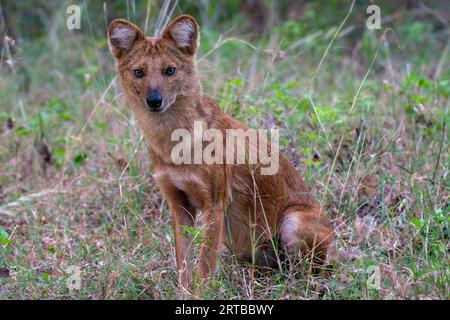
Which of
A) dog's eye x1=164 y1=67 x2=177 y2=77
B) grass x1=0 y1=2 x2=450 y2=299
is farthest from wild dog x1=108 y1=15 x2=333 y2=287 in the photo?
grass x1=0 y1=2 x2=450 y2=299

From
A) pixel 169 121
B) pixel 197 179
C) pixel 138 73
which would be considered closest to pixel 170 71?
pixel 138 73

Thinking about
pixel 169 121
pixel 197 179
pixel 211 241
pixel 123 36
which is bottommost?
pixel 211 241

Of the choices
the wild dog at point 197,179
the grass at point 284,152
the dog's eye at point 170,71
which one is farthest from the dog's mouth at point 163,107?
the grass at point 284,152

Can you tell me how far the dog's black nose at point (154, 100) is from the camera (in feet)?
15.4

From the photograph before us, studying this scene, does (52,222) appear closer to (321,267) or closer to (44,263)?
(44,263)

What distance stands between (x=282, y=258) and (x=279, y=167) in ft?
2.05

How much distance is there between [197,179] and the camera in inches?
185

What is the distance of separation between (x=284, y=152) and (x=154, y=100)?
1.69m

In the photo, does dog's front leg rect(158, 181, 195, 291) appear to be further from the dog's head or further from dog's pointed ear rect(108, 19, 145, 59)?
dog's pointed ear rect(108, 19, 145, 59)

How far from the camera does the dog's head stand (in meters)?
4.80

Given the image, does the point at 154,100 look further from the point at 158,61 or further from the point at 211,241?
the point at 211,241
